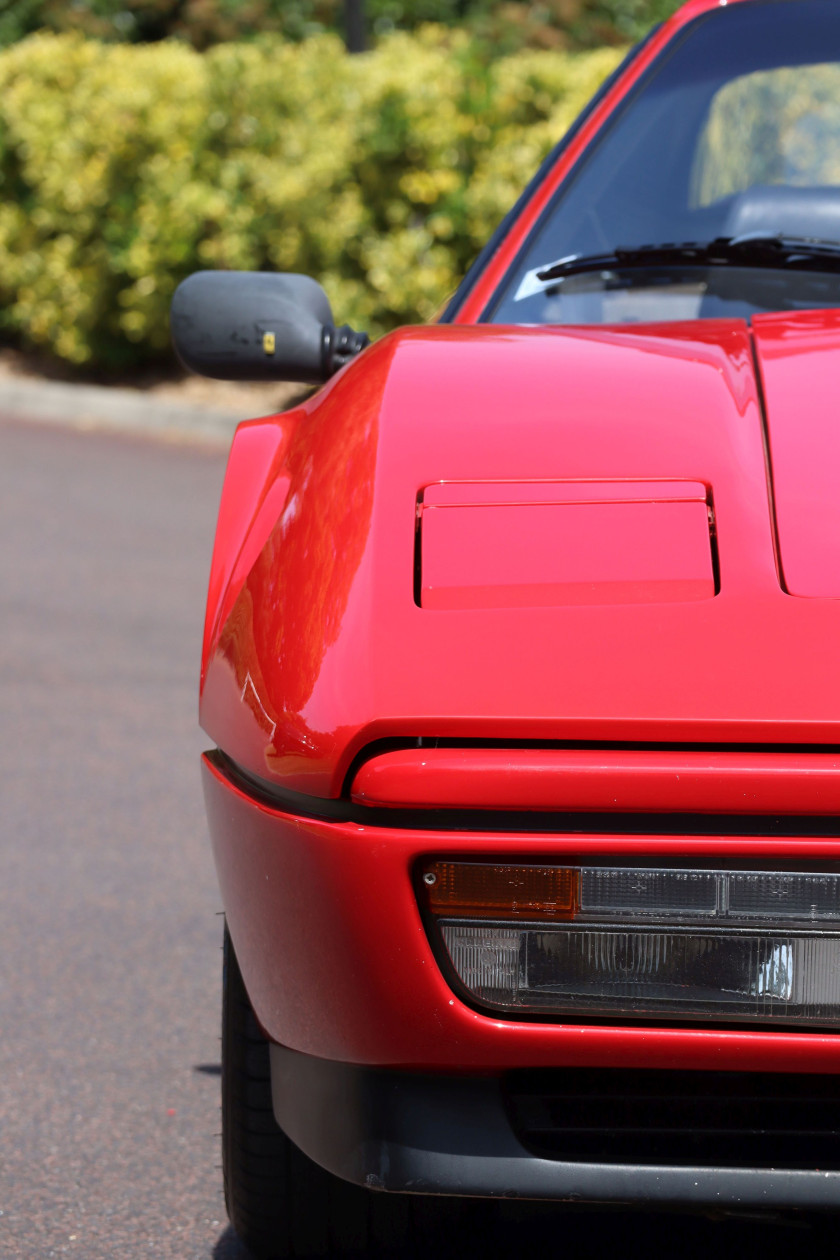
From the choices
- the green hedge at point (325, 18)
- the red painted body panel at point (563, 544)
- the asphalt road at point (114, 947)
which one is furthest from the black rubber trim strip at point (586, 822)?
the green hedge at point (325, 18)

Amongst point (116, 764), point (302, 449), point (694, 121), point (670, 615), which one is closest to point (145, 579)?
point (116, 764)

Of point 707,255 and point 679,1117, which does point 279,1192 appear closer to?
point 679,1117

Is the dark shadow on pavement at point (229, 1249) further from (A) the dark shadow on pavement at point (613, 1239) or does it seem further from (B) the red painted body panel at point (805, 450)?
(B) the red painted body panel at point (805, 450)

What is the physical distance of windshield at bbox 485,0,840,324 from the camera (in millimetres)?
2410

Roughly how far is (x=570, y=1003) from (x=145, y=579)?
207 inches

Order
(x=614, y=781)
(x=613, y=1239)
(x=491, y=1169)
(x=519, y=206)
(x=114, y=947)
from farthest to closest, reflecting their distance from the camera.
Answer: (x=114, y=947)
(x=519, y=206)
(x=613, y=1239)
(x=491, y=1169)
(x=614, y=781)

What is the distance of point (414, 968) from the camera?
4.76 feet

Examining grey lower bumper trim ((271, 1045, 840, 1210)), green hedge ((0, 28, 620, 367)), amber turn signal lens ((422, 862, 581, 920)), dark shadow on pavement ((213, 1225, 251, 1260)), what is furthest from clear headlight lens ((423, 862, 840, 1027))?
green hedge ((0, 28, 620, 367))

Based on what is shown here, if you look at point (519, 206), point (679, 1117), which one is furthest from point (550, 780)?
point (519, 206)

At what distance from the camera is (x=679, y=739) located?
1412 millimetres

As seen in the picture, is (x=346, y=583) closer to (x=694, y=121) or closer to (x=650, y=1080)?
(x=650, y=1080)

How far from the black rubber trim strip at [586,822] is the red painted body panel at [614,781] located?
1cm

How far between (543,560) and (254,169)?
378 inches

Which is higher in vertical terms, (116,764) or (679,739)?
(679,739)
